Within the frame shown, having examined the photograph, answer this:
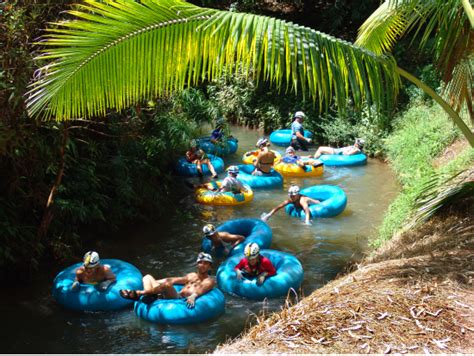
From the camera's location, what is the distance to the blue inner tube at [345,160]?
16.1 m

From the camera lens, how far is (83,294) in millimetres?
8516

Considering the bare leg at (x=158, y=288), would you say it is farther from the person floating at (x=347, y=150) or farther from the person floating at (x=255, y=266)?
the person floating at (x=347, y=150)

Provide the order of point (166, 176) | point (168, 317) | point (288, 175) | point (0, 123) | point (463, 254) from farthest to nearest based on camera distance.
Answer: point (288, 175), point (166, 176), point (0, 123), point (168, 317), point (463, 254)

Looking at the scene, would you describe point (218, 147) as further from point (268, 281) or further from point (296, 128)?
point (268, 281)

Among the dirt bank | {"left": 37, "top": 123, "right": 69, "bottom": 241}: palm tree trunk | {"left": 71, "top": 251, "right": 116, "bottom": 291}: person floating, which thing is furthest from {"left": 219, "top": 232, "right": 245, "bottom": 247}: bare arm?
the dirt bank

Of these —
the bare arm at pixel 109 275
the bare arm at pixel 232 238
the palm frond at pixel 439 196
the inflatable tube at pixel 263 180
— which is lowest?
the inflatable tube at pixel 263 180

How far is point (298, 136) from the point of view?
1769 centimetres

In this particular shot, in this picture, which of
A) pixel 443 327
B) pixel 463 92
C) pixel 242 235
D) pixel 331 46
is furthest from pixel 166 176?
pixel 443 327

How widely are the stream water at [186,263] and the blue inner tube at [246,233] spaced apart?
0.39 metres

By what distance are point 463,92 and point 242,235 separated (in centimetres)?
461

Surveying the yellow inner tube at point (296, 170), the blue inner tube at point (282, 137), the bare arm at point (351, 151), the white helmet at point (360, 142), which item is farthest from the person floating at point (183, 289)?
the blue inner tube at point (282, 137)

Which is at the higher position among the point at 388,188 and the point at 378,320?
the point at 378,320

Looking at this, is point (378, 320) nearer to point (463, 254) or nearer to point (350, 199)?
point (463, 254)

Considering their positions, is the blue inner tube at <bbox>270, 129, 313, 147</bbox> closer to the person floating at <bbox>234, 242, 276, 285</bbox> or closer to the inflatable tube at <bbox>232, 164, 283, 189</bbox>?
the inflatable tube at <bbox>232, 164, 283, 189</bbox>
